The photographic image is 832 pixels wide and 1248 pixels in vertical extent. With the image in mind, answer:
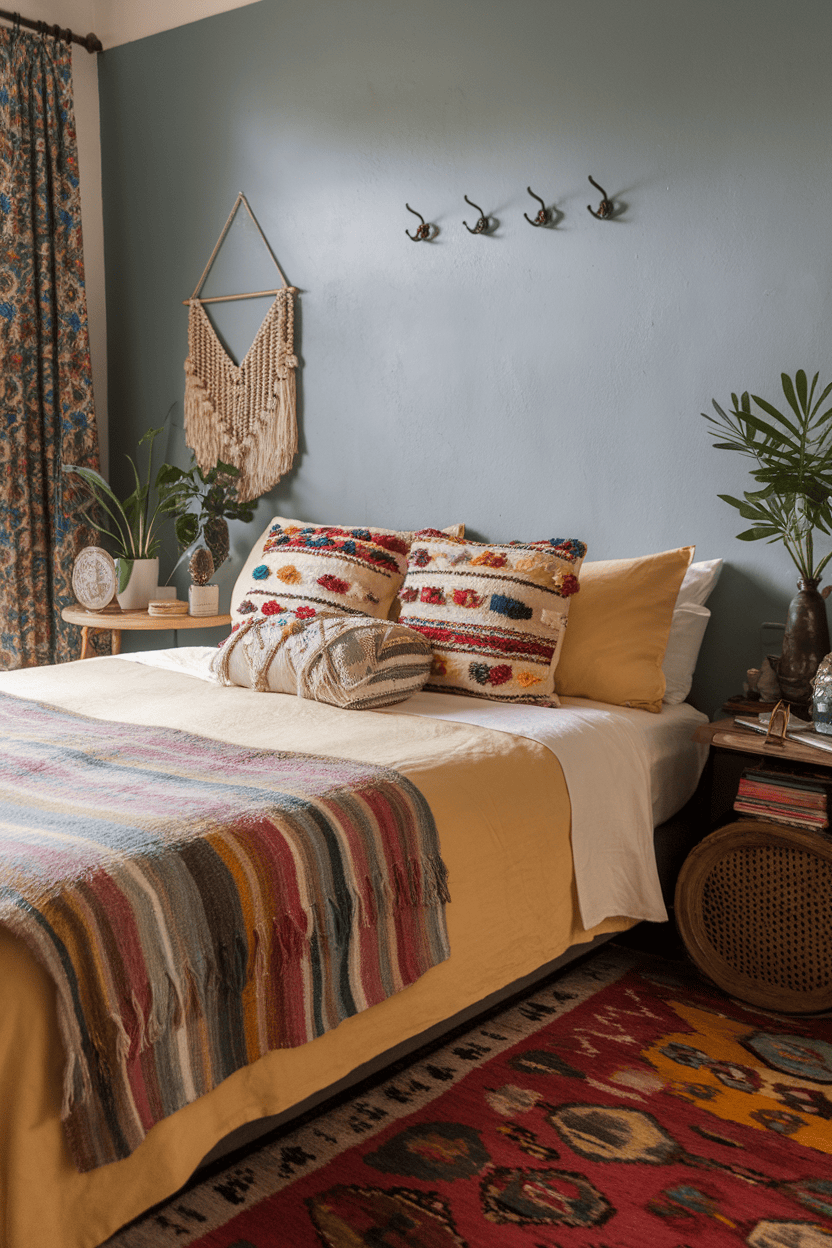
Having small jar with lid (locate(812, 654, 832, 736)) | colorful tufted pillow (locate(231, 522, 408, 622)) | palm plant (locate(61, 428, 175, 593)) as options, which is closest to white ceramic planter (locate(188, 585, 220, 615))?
palm plant (locate(61, 428, 175, 593))

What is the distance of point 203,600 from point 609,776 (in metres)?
1.80

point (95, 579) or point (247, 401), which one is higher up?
point (247, 401)

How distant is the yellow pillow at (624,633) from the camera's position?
2453mm

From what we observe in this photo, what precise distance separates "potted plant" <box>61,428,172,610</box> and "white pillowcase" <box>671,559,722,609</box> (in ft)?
6.07

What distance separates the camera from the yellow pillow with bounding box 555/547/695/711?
2453 mm

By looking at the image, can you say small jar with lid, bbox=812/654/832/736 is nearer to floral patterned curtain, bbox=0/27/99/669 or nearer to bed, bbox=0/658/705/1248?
bed, bbox=0/658/705/1248

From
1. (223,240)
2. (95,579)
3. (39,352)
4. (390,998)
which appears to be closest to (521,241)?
(223,240)

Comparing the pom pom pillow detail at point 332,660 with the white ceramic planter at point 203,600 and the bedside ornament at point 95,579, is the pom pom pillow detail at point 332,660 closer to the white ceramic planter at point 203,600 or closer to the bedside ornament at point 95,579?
the white ceramic planter at point 203,600

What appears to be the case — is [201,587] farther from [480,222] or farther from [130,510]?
[480,222]

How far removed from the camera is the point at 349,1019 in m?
1.58

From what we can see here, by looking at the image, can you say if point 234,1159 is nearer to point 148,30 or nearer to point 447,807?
point 447,807

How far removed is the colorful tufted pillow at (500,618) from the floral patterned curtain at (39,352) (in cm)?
187

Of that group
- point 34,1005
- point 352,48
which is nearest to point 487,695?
point 34,1005

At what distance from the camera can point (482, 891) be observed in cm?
182
